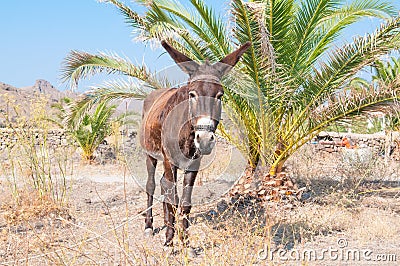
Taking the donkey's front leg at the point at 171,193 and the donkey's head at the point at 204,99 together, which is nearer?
the donkey's head at the point at 204,99

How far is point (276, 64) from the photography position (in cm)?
527

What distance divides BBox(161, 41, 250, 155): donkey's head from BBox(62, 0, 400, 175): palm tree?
1.59m

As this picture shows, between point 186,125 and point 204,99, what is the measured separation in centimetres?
54

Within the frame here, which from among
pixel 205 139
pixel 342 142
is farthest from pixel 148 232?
pixel 342 142

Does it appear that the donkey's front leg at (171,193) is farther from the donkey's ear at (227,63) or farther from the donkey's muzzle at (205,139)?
the donkey's ear at (227,63)

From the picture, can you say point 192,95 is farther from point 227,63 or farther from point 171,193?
point 171,193

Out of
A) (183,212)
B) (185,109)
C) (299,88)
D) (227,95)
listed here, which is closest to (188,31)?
(227,95)

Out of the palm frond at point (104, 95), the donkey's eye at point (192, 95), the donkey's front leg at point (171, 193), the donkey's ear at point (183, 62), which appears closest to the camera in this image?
the donkey's eye at point (192, 95)

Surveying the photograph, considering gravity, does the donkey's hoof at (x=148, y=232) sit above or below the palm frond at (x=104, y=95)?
Answer: below

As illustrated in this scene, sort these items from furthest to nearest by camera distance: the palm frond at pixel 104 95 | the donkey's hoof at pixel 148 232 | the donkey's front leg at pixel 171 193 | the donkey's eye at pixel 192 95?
the palm frond at pixel 104 95, the donkey's hoof at pixel 148 232, the donkey's front leg at pixel 171 193, the donkey's eye at pixel 192 95

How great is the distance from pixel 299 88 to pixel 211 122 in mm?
3409

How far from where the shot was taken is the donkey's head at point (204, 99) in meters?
3.33

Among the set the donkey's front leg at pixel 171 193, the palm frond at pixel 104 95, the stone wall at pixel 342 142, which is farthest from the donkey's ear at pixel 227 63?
the stone wall at pixel 342 142

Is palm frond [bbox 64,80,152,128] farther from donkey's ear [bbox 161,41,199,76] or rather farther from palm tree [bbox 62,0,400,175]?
donkey's ear [bbox 161,41,199,76]
